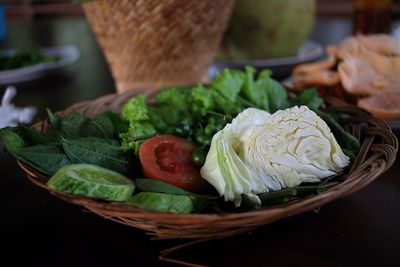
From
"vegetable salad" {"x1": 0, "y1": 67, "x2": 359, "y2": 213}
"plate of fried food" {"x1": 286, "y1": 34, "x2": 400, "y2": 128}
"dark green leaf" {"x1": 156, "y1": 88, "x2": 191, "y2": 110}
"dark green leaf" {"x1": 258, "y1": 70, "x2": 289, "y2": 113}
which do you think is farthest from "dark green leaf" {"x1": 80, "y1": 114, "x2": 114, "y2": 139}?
"plate of fried food" {"x1": 286, "y1": 34, "x2": 400, "y2": 128}

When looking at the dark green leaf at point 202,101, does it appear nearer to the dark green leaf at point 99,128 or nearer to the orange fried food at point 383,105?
the dark green leaf at point 99,128

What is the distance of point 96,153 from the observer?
486mm

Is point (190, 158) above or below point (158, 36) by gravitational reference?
below

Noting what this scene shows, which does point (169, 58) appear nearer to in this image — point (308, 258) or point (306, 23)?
point (306, 23)

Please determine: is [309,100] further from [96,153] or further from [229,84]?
[96,153]

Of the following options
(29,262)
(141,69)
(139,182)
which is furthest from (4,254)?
(141,69)

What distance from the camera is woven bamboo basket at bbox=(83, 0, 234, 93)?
0.78m

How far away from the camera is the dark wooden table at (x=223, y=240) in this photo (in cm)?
42

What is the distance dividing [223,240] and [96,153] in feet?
0.55

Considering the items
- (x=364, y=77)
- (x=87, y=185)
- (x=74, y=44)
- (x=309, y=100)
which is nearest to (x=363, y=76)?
(x=364, y=77)

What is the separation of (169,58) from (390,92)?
40cm

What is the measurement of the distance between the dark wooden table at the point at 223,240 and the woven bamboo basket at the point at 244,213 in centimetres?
2

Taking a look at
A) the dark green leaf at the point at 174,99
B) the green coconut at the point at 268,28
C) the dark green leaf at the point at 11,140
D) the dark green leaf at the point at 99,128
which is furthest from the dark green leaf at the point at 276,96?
the green coconut at the point at 268,28

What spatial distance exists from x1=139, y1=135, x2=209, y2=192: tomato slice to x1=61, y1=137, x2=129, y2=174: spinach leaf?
0.03 m
